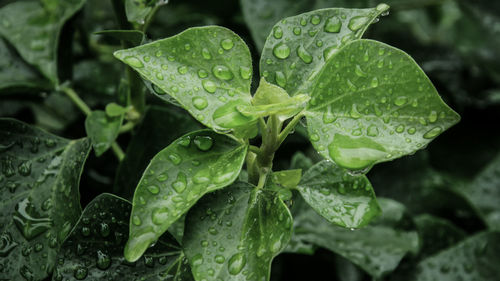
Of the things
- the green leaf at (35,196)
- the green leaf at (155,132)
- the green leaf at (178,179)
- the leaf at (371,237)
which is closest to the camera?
the green leaf at (178,179)

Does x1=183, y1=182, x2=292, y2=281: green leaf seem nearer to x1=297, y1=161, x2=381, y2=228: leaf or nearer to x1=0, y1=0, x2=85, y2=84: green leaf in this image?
x1=297, y1=161, x2=381, y2=228: leaf

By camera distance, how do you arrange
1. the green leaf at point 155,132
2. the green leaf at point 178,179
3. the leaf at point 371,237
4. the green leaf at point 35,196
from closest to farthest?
1. the green leaf at point 178,179
2. the green leaf at point 35,196
3. the green leaf at point 155,132
4. the leaf at point 371,237

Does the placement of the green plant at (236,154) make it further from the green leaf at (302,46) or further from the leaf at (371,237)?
the leaf at (371,237)

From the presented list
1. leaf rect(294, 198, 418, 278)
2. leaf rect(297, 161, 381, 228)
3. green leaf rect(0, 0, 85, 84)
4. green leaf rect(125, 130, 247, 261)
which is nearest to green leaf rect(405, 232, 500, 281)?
leaf rect(294, 198, 418, 278)

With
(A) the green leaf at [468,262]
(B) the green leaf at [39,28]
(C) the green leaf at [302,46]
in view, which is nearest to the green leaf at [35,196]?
(B) the green leaf at [39,28]

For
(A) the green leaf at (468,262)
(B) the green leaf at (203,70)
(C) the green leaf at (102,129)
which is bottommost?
(A) the green leaf at (468,262)
